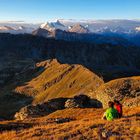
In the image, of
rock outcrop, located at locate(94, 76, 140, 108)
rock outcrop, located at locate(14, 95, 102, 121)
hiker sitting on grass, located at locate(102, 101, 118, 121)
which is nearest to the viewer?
hiker sitting on grass, located at locate(102, 101, 118, 121)

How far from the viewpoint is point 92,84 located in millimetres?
184875

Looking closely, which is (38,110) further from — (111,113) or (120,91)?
(111,113)

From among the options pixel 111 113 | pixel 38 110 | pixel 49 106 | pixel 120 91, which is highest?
pixel 111 113

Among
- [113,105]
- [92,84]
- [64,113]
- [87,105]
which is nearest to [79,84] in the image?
[92,84]

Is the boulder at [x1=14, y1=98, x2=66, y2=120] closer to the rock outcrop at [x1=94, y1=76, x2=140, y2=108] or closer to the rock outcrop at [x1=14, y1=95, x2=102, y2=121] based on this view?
the rock outcrop at [x1=14, y1=95, x2=102, y2=121]

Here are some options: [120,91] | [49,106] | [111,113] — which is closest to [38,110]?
[49,106]

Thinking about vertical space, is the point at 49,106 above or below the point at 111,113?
below

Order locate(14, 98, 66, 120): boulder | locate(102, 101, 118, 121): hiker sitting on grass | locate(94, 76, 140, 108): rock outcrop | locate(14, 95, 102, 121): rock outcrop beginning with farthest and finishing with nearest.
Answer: locate(94, 76, 140, 108): rock outcrop
locate(14, 95, 102, 121): rock outcrop
locate(14, 98, 66, 120): boulder
locate(102, 101, 118, 121): hiker sitting on grass

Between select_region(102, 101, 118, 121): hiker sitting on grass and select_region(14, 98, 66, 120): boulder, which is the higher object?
select_region(102, 101, 118, 121): hiker sitting on grass

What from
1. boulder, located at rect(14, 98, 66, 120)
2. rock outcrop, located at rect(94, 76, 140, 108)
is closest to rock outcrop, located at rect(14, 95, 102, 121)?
boulder, located at rect(14, 98, 66, 120)

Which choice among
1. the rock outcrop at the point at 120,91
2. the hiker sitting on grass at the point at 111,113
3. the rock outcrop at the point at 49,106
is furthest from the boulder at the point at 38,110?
the hiker sitting on grass at the point at 111,113

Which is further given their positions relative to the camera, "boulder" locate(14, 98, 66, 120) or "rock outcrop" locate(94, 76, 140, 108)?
"rock outcrop" locate(94, 76, 140, 108)

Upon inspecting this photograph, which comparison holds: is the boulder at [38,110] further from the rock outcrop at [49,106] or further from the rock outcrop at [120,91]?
the rock outcrop at [120,91]

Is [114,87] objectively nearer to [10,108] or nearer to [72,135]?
[72,135]
